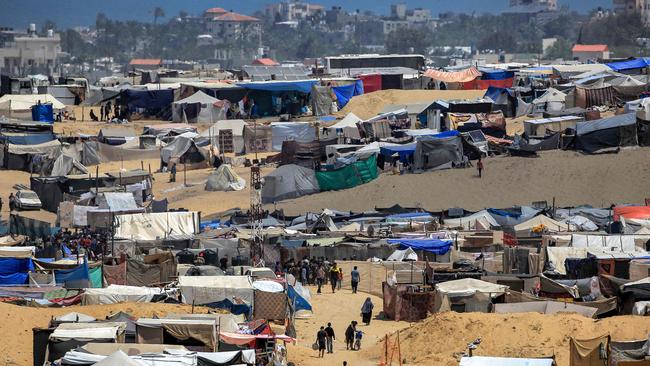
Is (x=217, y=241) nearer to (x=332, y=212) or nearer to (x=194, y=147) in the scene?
(x=332, y=212)

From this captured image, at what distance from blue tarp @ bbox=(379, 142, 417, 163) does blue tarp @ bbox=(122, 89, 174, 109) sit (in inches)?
828

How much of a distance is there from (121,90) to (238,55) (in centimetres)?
10991

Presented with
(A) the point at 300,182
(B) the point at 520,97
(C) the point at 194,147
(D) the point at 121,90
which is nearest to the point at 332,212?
(A) the point at 300,182

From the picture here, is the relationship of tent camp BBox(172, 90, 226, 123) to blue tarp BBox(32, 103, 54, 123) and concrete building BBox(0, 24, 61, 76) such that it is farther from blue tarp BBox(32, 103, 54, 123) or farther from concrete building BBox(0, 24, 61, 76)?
concrete building BBox(0, 24, 61, 76)

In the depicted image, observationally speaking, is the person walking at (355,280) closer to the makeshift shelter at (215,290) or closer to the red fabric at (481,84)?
the makeshift shelter at (215,290)

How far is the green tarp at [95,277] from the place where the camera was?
24.7 m

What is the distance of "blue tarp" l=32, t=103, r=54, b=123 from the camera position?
55188 mm

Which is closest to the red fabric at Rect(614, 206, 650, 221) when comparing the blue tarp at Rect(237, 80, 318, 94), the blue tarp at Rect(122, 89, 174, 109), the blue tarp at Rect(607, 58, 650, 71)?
the blue tarp at Rect(607, 58, 650, 71)

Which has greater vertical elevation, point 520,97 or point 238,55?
point 520,97

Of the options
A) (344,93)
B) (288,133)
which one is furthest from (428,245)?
(344,93)

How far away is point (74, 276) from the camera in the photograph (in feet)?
81.2

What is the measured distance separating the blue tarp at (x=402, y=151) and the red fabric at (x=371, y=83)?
24765mm

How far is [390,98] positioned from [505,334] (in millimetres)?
35473

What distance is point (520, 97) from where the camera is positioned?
49281 millimetres
